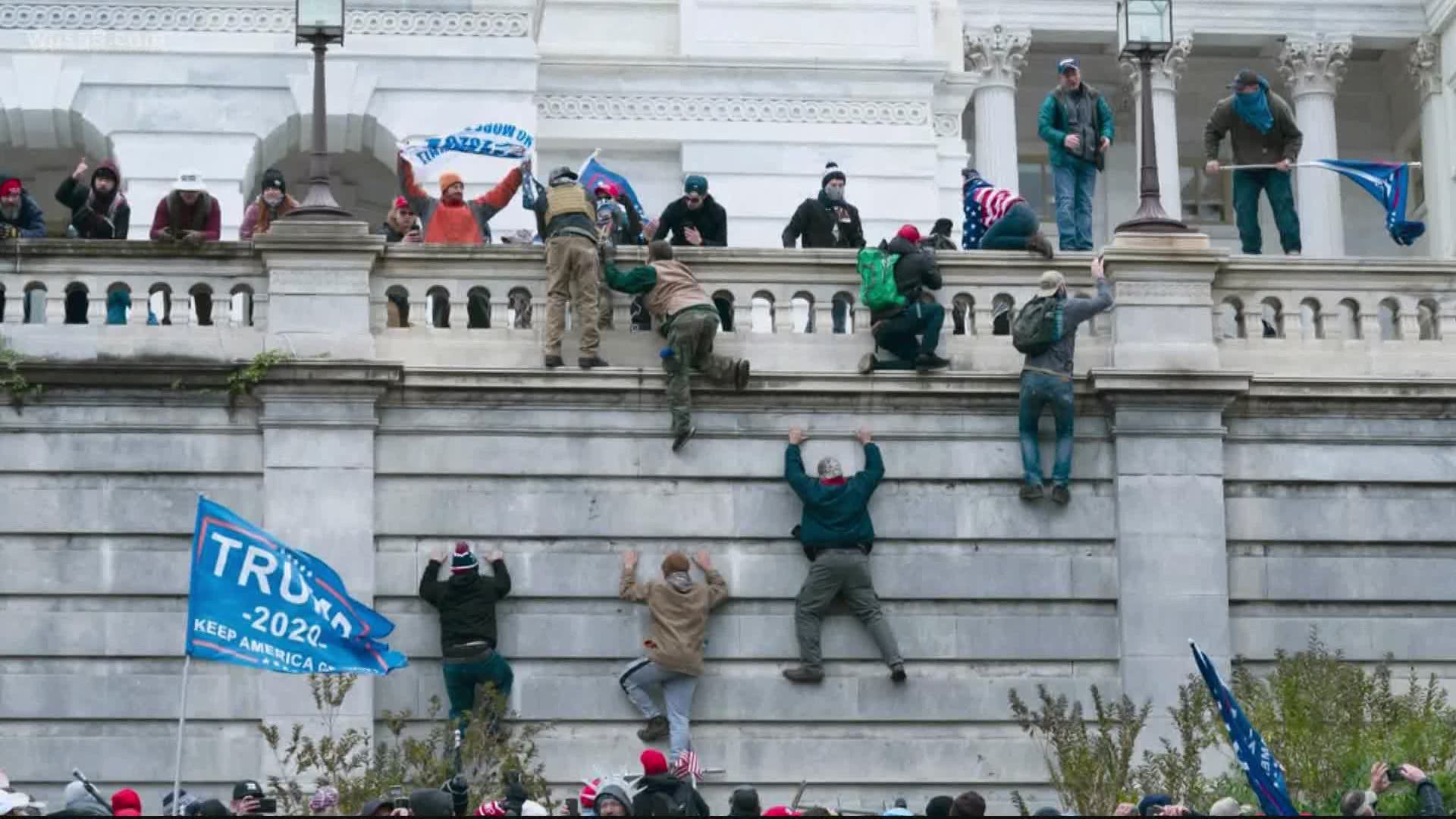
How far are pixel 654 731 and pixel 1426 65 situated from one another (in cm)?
3760

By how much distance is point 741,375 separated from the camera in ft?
120

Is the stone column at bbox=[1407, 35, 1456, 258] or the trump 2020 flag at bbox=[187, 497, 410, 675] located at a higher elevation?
the stone column at bbox=[1407, 35, 1456, 258]

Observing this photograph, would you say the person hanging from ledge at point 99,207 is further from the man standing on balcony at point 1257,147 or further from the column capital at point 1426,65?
the column capital at point 1426,65

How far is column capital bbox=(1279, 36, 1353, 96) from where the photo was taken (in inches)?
2719

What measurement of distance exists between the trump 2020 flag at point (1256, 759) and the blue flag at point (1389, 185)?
10.6 metres

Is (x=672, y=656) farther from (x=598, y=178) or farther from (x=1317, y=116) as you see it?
(x=1317, y=116)

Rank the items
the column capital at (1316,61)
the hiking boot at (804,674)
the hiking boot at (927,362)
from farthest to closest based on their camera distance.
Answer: the column capital at (1316,61)
the hiking boot at (927,362)
the hiking boot at (804,674)

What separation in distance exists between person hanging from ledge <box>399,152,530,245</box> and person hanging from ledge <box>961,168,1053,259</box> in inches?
190

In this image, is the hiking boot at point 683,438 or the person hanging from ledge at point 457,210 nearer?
the hiking boot at point 683,438

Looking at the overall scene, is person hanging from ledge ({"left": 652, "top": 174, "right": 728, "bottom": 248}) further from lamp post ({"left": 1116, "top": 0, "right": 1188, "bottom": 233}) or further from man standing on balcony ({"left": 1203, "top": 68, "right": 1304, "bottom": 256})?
man standing on balcony ({"left": 1203, "top": 68, "right": 1304, "bottom": 256})

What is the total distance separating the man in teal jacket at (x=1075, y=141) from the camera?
39.6 m

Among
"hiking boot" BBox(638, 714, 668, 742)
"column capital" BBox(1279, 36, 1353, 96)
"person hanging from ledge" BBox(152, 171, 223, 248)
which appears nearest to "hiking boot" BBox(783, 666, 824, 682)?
"hiking boot" BBox(638, 714, 668, 742)

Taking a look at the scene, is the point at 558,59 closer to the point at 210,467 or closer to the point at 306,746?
the point at 210,467

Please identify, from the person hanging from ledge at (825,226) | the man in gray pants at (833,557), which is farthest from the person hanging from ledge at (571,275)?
the person hanging from ledge at (825,226)
